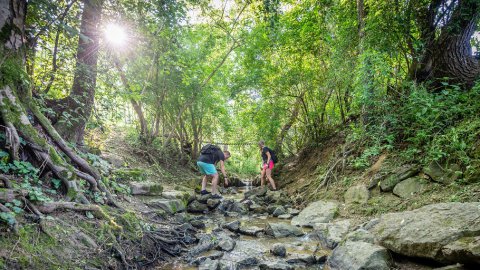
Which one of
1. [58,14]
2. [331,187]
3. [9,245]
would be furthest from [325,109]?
[9,245]

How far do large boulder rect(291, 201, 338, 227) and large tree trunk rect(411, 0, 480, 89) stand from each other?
3.97 metres

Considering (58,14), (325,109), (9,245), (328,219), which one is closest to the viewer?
(9,245)

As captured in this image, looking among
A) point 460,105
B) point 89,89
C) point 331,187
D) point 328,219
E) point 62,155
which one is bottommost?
point 328,219

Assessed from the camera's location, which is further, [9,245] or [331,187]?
[331,187]

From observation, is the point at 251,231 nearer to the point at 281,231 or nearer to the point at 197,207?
the point at 281,231

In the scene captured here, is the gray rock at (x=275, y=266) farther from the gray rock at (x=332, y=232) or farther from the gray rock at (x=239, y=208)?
the gray rock at (x=239, y=208)

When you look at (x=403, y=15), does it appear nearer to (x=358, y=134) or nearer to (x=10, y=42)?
(x=358, y=134)

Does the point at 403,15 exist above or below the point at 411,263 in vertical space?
above

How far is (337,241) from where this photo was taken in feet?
14.3

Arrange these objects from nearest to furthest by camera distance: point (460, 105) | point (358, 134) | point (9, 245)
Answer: point (9, 245) → point (460, 105) → point (358, 134)

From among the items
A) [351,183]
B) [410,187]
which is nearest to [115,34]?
[351,183]

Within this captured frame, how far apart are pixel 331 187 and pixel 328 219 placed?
164cm

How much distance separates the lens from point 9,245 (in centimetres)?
230

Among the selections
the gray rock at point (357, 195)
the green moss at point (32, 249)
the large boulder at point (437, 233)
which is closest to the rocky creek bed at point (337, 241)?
the large boulder at point (437, 233)
